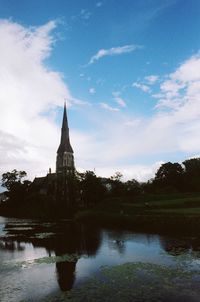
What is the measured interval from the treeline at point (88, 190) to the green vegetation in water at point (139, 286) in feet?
217

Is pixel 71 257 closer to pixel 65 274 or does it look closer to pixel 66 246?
pixel 65 274

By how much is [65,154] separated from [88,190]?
167ft

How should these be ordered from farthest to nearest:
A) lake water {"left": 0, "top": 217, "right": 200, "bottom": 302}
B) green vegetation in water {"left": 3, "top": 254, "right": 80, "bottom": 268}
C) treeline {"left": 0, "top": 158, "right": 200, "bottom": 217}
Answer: treeline {"left": 0, "top": 158, "right": 200, "bottom": 217}
green vegetation in water {"left": 3, "top": 254, "right": 80, "bottom": 268}
lake water {"left": 0, "top": 217, "right": 200, "bottom": 302}

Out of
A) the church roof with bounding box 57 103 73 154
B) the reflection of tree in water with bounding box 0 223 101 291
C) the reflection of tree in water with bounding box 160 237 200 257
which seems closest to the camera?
the reflection of tree in water with bounding box 0 223 101 291

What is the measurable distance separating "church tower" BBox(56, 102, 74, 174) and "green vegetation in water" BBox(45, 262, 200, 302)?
13299 centimetres

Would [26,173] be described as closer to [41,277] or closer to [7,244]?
[7,244]

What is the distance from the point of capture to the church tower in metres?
160

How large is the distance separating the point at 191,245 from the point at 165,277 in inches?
582

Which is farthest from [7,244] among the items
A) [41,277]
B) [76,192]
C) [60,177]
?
[60,177]

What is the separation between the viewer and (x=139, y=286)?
2269 centimetres

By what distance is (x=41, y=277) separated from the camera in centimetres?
2623

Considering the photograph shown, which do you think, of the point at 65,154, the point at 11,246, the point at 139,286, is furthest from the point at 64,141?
the point at 139,286

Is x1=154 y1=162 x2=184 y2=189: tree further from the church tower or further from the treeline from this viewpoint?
the church tower

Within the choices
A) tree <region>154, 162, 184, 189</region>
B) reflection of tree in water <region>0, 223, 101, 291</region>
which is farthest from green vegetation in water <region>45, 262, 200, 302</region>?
tree <region>154, 162, 184, 189</region>
